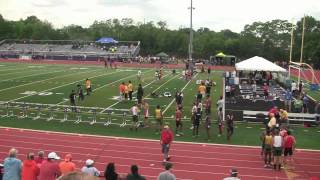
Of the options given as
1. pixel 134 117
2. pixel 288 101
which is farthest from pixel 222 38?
pixel 134 117

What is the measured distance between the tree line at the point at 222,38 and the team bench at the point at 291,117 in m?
52.8

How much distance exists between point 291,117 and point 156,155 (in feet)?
31.5

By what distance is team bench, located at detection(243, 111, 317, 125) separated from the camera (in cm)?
2420

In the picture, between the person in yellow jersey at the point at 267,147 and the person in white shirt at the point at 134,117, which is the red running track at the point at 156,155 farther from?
the person in white shirt at the point at 134,117

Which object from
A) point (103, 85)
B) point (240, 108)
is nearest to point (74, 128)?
point (240, 108)

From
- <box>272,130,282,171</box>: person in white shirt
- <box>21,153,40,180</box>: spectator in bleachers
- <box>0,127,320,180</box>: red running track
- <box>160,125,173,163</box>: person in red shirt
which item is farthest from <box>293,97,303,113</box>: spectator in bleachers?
<box>21,153,40,180</box>: spectator in bleachers

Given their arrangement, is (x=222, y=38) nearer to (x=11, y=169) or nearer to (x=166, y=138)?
(x=166, y=138)

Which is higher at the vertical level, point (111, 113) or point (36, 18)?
point (36, 18)

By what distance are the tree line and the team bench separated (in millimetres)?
52762

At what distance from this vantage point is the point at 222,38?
9419 centimetres

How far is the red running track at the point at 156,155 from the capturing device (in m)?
15.6

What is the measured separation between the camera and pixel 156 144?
63.8ft

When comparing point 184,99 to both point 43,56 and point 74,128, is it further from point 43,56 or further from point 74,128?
point 43,56

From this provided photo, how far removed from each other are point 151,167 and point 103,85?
24.4 metres
